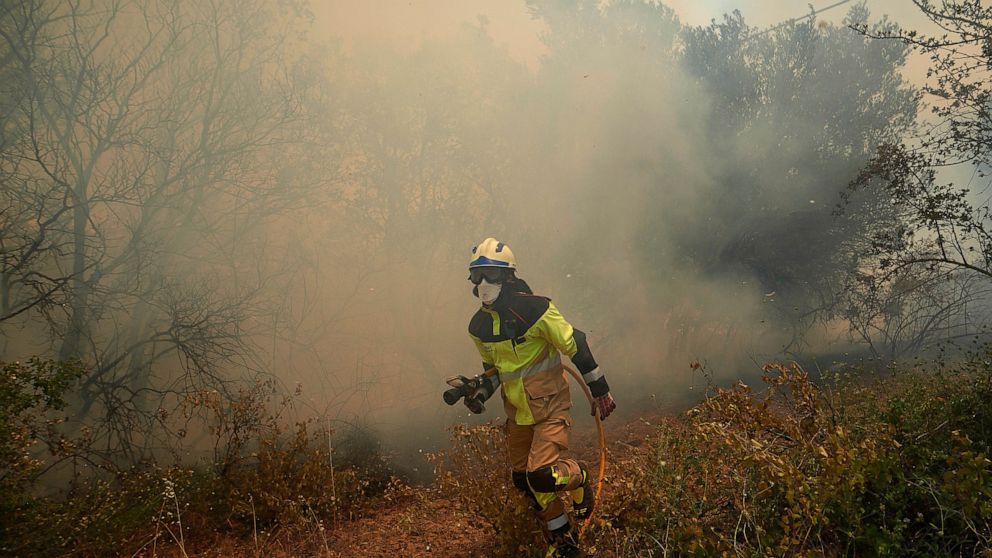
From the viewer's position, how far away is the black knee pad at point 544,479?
3379 millimetres

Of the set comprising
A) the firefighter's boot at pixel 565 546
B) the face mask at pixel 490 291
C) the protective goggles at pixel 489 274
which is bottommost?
the firefighter's boot at pixel 565 546

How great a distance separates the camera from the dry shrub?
362 cm

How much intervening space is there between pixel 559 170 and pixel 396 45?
3205 mm

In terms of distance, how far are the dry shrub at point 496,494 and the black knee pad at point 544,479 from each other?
0.25m

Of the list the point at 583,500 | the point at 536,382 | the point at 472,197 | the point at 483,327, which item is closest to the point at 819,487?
the point at 583,500

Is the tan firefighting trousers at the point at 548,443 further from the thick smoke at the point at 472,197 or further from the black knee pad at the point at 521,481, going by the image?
the thick smoke at the point at 472,197

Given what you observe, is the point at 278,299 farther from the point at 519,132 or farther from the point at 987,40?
the point at 987,40

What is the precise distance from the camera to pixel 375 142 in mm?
8297

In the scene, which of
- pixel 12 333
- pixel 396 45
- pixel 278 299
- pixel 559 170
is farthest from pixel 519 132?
pixel 12 333

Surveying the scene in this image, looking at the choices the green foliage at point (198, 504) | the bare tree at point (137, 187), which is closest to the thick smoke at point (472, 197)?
the bare tree at point (137, 187)

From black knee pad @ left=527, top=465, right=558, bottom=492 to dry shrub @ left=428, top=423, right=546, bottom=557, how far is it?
0.25m

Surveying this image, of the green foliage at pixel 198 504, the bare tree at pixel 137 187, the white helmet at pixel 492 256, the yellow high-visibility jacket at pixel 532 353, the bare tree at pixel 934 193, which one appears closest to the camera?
the yellow high-visibility jacket at pixel 532 353

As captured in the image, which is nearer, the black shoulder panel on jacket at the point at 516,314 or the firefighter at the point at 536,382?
the firefighter at the point at 536,382

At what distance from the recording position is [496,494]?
159 inches
